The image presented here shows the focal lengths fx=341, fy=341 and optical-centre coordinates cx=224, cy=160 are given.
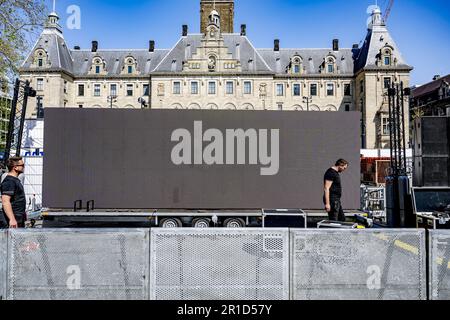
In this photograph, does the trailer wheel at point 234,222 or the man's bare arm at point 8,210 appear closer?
the man's bare arm at point 8,210

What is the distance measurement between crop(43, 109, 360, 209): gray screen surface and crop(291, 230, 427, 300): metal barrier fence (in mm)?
8534

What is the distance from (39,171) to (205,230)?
55.0ft

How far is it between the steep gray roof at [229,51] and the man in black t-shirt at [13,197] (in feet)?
162

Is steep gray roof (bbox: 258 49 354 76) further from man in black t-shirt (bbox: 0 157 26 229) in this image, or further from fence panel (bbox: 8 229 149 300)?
fence panel (bbox: 8 229 149 300)

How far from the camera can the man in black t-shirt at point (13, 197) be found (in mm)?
6316

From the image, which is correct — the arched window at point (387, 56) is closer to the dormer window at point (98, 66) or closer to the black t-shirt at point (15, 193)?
the dormer window at point (98, 66)

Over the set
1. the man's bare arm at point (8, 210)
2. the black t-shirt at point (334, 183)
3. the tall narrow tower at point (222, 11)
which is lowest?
the man's bare arm at point (8, 210)

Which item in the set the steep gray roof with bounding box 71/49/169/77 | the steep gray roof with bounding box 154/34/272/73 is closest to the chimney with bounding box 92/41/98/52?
the steep gray roof with bounding box 71/49/169/77

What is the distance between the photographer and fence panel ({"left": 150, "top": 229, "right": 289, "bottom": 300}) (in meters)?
4.41

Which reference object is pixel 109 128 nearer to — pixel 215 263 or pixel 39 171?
pixel 39 171

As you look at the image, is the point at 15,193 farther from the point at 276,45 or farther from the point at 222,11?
the point at 222,11

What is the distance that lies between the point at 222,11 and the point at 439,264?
7316 centimetres

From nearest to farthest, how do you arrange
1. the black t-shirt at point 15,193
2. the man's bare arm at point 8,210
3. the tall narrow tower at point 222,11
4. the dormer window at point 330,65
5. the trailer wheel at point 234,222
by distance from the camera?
the man's bare arm at point 8,210 < the black t-shirt at point 15,193 < the trailer wheel at point 234,222 < the dormer window at point 330,65 < the tall narrow tower at point 222,11

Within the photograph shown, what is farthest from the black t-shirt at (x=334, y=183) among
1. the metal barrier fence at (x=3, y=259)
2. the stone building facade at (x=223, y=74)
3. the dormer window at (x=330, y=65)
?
the dormer window at (x=330, y=65)
